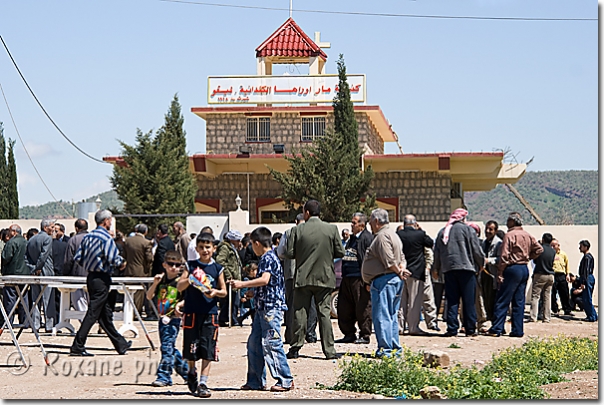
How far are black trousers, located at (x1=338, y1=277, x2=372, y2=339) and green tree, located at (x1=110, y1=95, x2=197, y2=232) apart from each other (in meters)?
17.9

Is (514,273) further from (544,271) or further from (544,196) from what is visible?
(544,196)

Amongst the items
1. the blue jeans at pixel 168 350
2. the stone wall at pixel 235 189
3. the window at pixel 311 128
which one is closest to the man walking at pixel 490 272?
the blue jeans at pixel 168 350

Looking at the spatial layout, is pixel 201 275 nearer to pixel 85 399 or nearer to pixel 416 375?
pixel 85 399

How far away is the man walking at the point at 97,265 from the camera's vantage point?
34.1 ft

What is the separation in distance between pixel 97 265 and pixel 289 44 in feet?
97.1

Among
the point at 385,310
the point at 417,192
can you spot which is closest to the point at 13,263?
the point at 385,310

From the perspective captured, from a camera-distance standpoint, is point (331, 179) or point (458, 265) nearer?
point (458, 265)

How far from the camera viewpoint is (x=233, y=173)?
3672 cm

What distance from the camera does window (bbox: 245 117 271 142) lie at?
1464 inches

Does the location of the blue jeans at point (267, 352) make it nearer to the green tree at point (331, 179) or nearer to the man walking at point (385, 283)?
the man walking at point (385, 283)

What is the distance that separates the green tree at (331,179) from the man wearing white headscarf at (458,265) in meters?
16.9

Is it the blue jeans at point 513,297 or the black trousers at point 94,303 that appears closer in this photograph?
the black trousers at point 94,303

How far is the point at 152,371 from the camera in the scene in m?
9.41

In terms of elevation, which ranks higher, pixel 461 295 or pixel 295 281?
pixel 295 281
